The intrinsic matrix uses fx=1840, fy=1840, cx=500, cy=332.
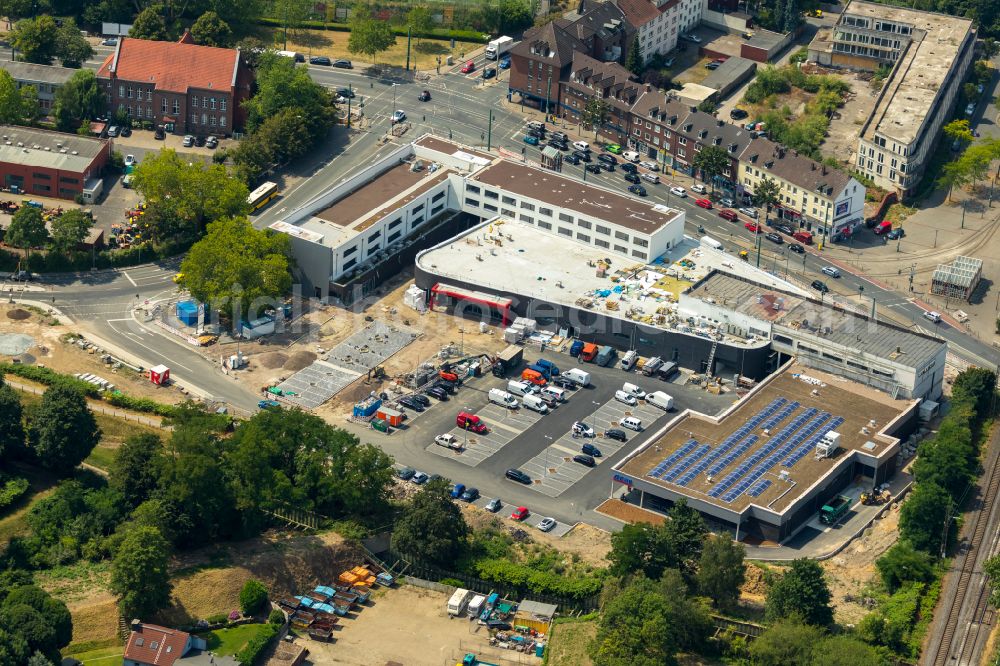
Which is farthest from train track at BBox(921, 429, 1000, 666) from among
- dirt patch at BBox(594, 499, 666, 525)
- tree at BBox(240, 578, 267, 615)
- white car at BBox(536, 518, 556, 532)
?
tree at BBox(240, 578, 267, 615)

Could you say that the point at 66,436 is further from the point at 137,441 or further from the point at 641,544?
the point at 641,544

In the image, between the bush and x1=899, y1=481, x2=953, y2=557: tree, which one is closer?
the bush

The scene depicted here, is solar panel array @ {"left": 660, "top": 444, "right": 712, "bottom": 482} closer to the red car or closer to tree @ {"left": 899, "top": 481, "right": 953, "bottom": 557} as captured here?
the red car

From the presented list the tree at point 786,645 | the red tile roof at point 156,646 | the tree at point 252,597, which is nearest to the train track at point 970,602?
the tree at point 786,645

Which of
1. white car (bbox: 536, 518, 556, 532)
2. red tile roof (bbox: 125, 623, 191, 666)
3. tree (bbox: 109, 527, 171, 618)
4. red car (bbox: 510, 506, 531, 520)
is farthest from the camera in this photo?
red car (bbox: 510, 506, 531, 520)

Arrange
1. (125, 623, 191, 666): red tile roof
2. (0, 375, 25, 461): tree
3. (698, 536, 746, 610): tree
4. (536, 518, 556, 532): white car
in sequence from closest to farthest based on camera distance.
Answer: (125, 623, 191, 666): red tile roof → (698, 536, 746, 610): tree → (0, 375, 25, 461): tree → (536, 518, 556, 532): white car

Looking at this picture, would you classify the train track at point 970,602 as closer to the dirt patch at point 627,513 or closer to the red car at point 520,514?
the dirt patch at point 627,513

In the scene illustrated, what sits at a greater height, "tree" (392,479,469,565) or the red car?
"tree" (392,479,469,565)
